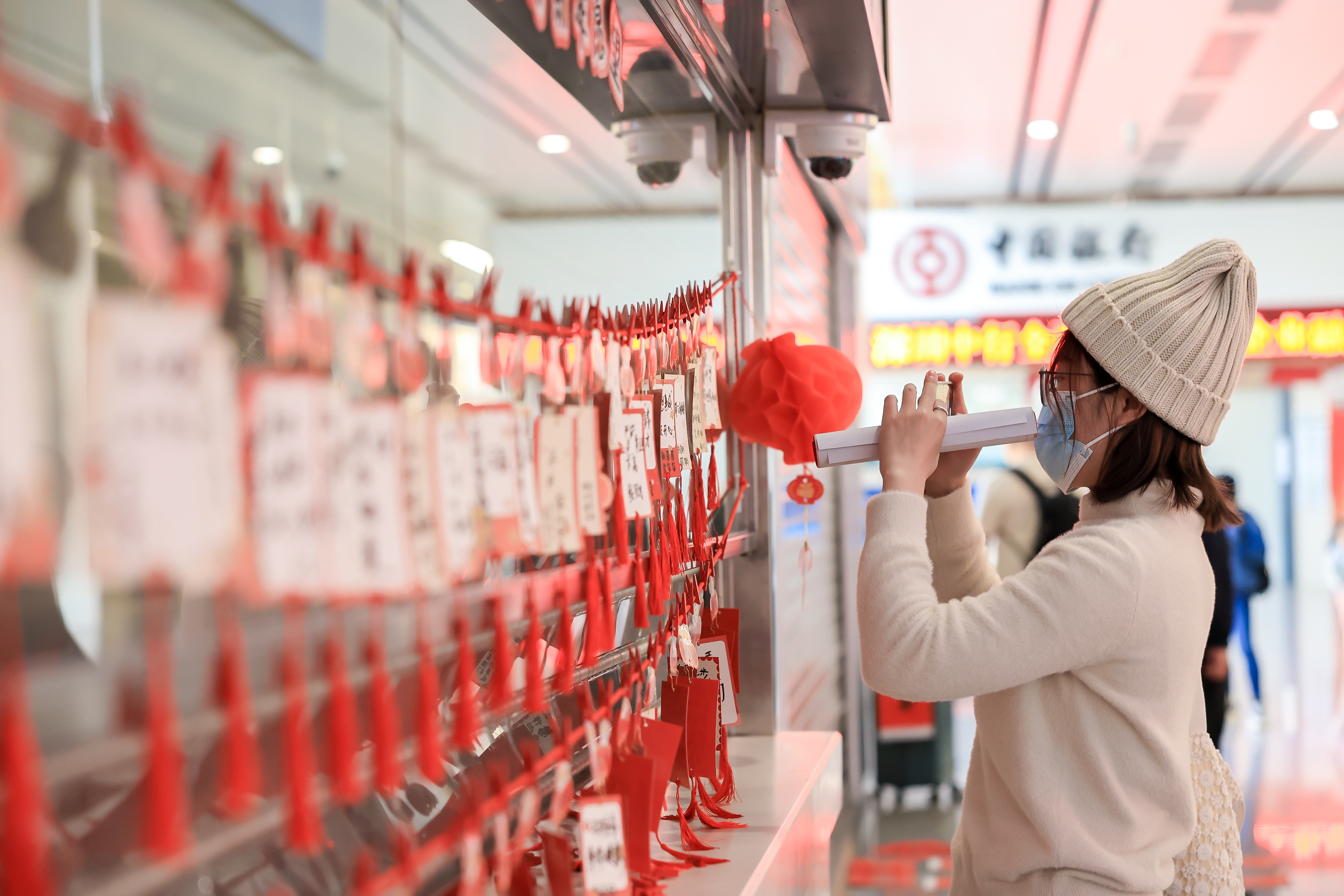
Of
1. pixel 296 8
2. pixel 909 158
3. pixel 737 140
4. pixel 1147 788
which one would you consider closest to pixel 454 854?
pixel 296 8

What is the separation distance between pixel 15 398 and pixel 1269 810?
16.9 ft

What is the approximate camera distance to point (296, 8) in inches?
27.7

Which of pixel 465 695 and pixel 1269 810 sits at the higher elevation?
pixel 465 695

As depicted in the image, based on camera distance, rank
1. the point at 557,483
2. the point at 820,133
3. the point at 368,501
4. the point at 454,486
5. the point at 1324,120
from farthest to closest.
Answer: the point at 1324,120 → the point at 820,133 → the point at 557,483 → the point at 454,486 → the point at 368,501

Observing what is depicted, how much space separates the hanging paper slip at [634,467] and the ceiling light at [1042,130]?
619cm

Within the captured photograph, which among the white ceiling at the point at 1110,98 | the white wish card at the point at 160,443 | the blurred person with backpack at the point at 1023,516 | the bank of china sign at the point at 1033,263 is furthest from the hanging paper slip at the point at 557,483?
the bank of china sign at the point at 1033,263

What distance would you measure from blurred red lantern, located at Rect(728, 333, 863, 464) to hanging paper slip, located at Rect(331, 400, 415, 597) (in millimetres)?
1003

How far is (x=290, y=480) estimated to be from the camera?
621 mm

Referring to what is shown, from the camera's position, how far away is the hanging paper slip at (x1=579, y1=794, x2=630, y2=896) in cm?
99

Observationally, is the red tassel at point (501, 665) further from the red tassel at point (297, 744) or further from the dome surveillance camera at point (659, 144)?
the dome surveillance camera at point (659, 144)

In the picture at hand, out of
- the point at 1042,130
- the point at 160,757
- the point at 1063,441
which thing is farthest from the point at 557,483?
the point at 1042,130

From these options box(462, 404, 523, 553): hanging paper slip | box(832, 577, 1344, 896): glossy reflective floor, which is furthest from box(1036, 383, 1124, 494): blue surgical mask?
box(832, 577, 1344, 896): glossy reflective floor

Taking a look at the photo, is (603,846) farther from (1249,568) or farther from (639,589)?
(1249,568)

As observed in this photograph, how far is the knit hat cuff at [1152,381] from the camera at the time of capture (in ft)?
4.50
